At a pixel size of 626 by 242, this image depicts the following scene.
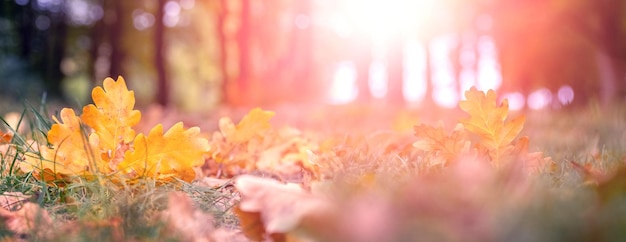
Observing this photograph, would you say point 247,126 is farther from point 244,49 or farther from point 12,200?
point 244,49

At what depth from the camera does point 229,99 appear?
58.9 feet

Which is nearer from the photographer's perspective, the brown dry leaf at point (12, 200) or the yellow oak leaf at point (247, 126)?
the brown dry leaf at point (12, 200)

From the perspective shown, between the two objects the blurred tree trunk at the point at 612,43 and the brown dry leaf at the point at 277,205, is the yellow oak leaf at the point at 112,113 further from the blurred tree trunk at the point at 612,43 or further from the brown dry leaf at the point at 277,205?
the blurred tree trunk at the point at 612,43

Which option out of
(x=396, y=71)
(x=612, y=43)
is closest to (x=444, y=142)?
(x=612, y=43)

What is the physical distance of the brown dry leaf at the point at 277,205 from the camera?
842 millimetres

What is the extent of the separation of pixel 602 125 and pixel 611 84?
396 inches

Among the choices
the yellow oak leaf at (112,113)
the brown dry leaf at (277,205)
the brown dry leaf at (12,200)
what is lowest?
the brown dry leaf at (12,200)

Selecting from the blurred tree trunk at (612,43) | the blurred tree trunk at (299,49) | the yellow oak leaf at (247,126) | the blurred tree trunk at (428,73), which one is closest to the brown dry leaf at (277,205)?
the yellow oak leaf at (247,126)

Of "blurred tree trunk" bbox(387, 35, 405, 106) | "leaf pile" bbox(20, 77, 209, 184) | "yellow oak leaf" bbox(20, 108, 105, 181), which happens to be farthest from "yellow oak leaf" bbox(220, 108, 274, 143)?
"blurred tree trunk" bbox(387, 35, 405, 106)

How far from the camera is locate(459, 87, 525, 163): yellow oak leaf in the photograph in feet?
4.68

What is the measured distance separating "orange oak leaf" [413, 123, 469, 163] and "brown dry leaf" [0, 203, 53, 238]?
848 millimetres

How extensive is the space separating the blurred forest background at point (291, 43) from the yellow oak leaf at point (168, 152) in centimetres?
258

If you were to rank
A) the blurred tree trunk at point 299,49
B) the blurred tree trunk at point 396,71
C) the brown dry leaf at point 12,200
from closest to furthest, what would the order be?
1. the brown dry leaf at point 12,200
2. the blurred tree trunk at point 396,71
3. the blurred tree trunk at point 299,49

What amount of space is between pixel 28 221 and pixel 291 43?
23837 mm
